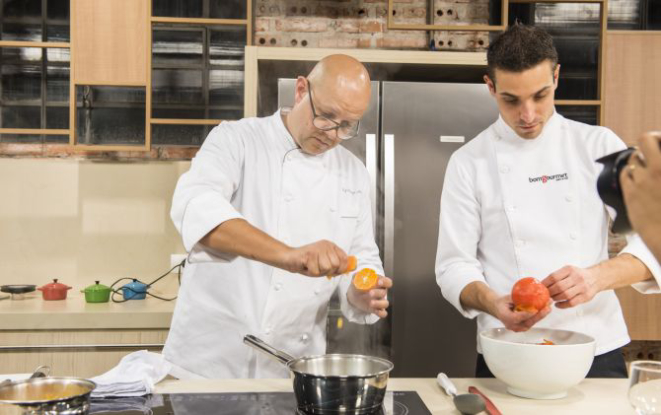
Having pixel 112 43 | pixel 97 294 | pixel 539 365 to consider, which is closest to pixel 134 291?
pixel 97 294

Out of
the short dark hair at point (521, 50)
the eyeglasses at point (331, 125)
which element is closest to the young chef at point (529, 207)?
the short dark hair at point (521, 50)

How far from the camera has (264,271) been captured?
6.42 ft

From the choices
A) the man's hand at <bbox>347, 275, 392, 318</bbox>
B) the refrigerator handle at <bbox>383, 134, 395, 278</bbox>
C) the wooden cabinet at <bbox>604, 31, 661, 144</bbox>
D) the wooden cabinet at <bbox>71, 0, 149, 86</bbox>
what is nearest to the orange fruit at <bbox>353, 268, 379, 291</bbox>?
the man's hand at <bbox>347, 275, 392, 318</bbox>

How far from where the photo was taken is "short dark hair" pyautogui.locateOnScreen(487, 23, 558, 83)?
1805 mm

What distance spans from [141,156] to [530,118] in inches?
92.1

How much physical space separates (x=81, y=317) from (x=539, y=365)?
2.05 meters

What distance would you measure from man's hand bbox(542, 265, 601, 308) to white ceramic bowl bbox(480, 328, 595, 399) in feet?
0.41

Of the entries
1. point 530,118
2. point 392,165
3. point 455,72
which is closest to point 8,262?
point 392,165

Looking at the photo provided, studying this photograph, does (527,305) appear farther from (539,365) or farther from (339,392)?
(339,392)

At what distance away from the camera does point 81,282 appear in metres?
3.49

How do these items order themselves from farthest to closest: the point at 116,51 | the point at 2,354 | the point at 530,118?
1. the point at 116,51
2. the point at 2,354
3. the point at 530,118

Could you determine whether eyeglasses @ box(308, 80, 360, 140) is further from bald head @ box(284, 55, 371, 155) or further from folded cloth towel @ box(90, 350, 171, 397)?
folded cloth towel @ box(90, 350, 171, 397)

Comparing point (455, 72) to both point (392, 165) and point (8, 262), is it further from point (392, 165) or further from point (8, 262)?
point (8, 262)

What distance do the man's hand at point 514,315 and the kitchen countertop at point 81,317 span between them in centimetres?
166
